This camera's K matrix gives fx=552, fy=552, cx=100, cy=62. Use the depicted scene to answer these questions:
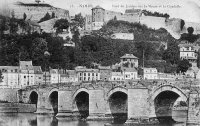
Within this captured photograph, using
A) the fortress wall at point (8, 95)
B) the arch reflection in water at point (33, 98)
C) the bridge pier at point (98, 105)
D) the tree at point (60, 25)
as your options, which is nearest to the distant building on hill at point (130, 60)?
the arch reflection in water at point (33, 98)

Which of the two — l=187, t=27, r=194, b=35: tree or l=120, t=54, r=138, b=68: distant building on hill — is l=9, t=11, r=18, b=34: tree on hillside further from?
l=187, t=27, r=194, b=35: tree

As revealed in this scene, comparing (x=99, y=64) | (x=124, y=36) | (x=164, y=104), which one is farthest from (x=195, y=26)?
(x=164, y=104)

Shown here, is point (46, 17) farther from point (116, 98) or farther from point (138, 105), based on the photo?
point (138, 105)

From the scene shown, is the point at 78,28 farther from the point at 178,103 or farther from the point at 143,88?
the point at 143,88

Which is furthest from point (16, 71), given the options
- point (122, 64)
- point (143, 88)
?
point (143, 88)

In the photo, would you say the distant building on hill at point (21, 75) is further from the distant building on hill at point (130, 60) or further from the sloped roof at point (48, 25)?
the sloped roof at point (48, 25)
